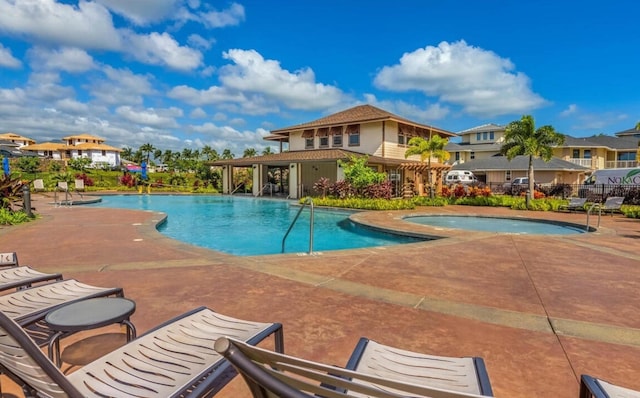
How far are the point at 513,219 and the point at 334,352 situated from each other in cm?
1496

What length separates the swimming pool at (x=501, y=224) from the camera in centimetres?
1291

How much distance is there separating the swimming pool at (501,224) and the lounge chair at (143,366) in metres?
12.7

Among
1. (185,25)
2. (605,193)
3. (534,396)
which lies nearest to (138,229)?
(534,396)

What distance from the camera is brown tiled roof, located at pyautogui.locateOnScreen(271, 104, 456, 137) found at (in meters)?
24.9

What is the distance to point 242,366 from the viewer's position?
116 cm

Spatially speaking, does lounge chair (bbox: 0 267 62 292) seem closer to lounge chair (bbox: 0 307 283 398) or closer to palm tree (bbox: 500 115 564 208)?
lounge chair (bbox: 0 307 283 398)

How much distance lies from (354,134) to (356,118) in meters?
1.26

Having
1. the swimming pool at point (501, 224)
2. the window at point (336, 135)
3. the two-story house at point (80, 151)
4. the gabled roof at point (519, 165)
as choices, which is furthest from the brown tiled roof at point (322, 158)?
the two-story house at point (80, 151)

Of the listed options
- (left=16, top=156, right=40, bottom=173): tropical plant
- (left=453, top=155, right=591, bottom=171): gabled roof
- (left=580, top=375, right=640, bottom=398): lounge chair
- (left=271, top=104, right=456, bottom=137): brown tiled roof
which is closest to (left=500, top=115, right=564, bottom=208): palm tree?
Result: (left=271, top=104, right=456, bottom=137): brown tiled roof

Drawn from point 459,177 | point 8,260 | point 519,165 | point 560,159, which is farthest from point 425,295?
point 560,159

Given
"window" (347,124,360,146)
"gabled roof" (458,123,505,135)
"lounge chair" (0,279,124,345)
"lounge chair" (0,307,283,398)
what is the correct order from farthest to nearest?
"gabled roof" (458,123,505,135) → "window" (347,124,360,146) → "lounge chair" (0,279,124,345) → "lounge chair" (0,307,283,398)

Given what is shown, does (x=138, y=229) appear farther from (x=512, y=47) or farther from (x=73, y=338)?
(x=512, y=47)

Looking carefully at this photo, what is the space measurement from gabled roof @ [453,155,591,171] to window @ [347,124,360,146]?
733 inches

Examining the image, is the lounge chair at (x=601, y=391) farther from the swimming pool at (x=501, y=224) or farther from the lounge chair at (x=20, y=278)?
the swimming pool at (x=501, y=224)
